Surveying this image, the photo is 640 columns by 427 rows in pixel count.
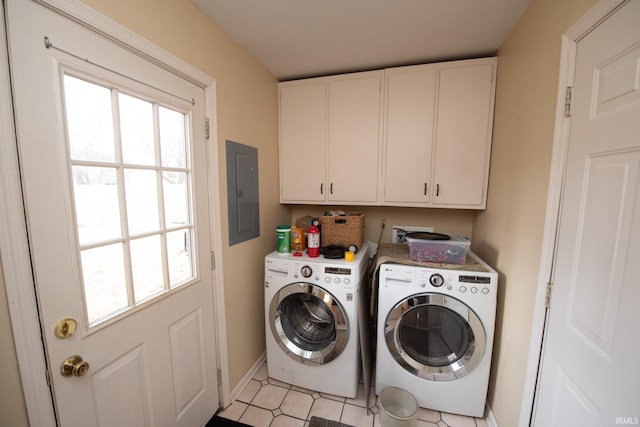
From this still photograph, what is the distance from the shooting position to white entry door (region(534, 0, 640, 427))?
27.5 inches

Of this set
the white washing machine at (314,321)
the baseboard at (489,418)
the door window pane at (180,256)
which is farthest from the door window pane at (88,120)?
the baseboard at (489,418)

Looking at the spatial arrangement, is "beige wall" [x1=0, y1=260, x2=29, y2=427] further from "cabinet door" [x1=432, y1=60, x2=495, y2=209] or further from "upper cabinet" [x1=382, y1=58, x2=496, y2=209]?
"cabinet door" [x1=432, y1=60, x2=495, y2=209]

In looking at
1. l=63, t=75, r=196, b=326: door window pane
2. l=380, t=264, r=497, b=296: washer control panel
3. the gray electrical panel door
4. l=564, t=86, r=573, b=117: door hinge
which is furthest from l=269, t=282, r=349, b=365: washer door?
l=564, t=86, r=573, b=117: door hinge

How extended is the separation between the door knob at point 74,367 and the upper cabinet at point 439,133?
188 centimetres

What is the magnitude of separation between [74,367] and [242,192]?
1.12 metres

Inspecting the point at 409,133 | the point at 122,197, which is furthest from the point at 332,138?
the point at 122,197

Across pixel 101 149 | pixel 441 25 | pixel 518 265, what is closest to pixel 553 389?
pixel 518 265

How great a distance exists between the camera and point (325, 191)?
6.74ft

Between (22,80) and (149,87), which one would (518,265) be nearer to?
(149,87)

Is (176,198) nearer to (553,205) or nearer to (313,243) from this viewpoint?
(313,243)

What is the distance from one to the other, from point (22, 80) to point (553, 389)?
2.16 metres

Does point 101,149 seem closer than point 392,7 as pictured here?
Yes

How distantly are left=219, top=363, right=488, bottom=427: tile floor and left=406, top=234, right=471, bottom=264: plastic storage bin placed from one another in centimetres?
100

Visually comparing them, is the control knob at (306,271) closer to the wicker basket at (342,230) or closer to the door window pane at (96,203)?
the wicker basket at (342,230)
